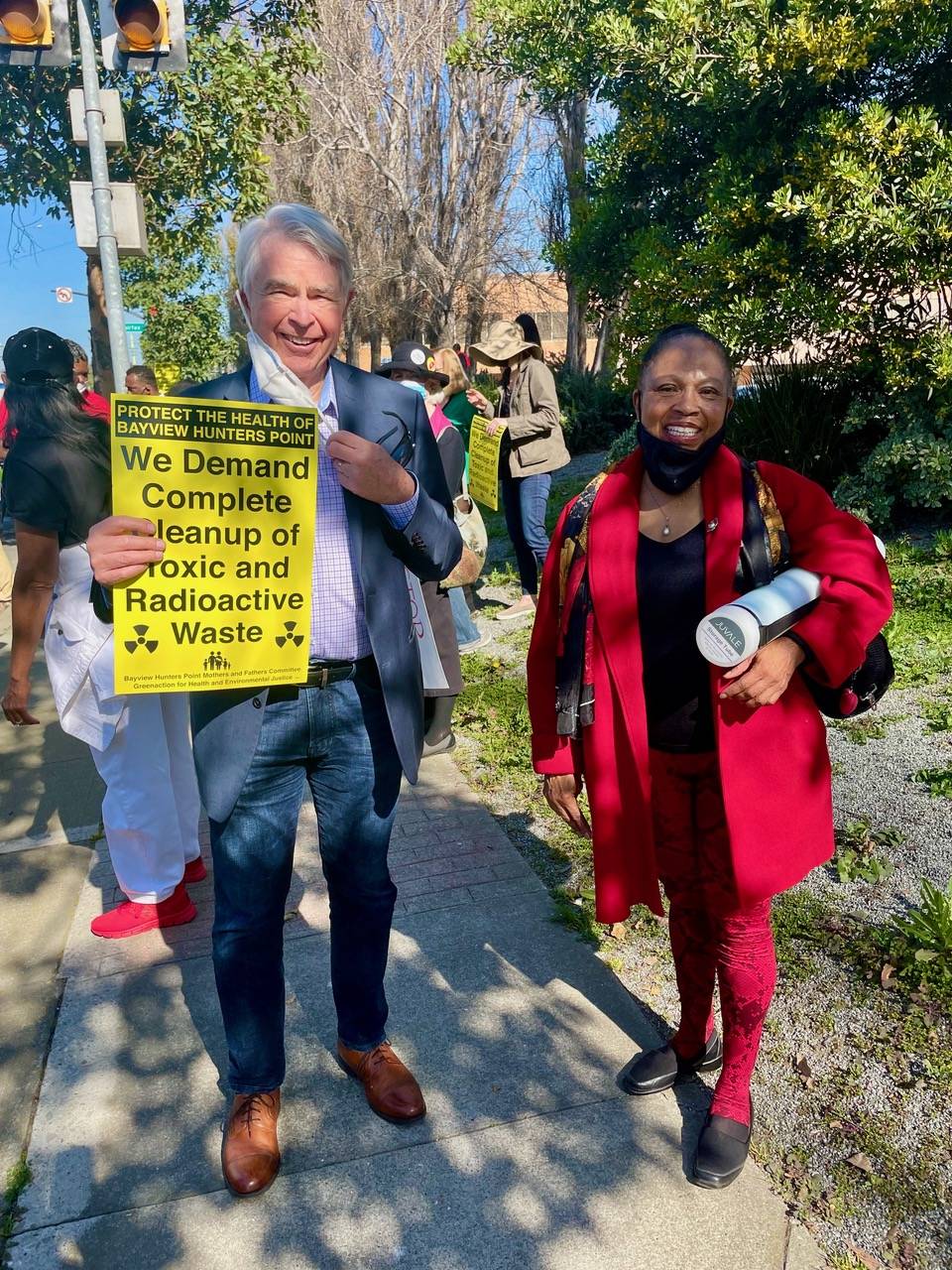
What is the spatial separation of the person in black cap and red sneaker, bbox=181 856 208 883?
107 cm

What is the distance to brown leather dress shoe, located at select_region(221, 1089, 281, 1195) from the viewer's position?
97.2 inches

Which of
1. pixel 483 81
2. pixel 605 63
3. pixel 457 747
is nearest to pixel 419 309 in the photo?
pixel 483 81

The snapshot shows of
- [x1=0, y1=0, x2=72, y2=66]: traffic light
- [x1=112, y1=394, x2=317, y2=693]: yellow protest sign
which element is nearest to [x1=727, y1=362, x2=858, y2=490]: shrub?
[x1=0, y1=0, x2=72, y2=66]: traffic light

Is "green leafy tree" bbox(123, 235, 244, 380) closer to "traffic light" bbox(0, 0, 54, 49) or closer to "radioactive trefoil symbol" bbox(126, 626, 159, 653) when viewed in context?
"traffic light" bbox(0, 0, 54, 49)

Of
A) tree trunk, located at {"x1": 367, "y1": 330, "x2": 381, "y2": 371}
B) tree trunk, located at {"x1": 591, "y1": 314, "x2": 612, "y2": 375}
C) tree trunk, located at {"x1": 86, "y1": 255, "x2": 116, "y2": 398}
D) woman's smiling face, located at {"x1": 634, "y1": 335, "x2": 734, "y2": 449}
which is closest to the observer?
woman's smiling face, located at {"x1": 634, "y1": 335, "x2": 734, "y2": 449}

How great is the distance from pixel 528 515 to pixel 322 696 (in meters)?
4.96

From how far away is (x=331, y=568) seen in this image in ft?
7.82

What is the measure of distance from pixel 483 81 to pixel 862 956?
22.7 metres

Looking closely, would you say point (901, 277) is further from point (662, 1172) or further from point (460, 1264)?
point (460, 1264)

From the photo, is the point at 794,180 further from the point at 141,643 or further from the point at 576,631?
the point at 141,643

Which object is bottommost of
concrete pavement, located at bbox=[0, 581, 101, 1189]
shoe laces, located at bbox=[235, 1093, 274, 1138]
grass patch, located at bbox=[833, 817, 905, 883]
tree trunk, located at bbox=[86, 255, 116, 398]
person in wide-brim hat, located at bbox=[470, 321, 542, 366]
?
concrete pavement, located at bbox=[0, 581, 101, 1189]

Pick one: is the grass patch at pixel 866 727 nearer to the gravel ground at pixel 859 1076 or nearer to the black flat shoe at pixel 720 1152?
the gravel ground at pixel 859 1076

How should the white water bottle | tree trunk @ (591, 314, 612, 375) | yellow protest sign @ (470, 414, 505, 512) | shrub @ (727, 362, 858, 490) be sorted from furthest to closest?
tree trunk @ (591, 314, 612, 375) < shrub @ (727, 362, 858, 490) < yellow protest sign @ (470, 414, 505, 512) < the white water bottle

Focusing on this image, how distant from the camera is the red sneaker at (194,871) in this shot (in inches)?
160
